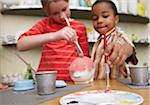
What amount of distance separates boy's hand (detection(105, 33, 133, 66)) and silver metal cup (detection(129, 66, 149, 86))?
161 mm

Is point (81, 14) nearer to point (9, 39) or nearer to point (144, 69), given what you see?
point (9, 39)

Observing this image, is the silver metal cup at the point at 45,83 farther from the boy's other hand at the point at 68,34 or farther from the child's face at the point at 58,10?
the child's face at the point at 58,10

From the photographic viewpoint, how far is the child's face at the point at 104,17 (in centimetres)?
108

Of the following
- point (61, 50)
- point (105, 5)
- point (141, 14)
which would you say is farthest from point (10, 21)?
point (141, 14)

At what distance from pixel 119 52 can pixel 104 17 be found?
246 mm

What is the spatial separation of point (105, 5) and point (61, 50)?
314 mm

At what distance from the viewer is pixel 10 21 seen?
6.40ft

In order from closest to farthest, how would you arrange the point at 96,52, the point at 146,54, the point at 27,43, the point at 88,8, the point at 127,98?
the point at 127,98
the point at 27,43
the point at 96,52
the point at 88,8
the point at 146,54

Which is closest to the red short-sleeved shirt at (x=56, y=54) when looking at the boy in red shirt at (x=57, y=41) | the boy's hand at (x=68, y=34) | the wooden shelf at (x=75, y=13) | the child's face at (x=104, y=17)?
the boy in red shirt at (x=57, y=41)

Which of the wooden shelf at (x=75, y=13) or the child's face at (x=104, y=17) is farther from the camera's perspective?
the wooden shelf at (x=75, y=13)

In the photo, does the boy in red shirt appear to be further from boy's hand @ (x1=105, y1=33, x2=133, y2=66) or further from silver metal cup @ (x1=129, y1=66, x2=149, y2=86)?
silver metal cup @ (x1=129, y1=66, x2=149, y2=86)

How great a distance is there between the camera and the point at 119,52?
906 millimetres

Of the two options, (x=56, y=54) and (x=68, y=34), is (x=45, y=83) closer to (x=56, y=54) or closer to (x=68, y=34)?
(x=68, y=34)

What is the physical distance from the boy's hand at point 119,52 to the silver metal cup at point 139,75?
0.16m
